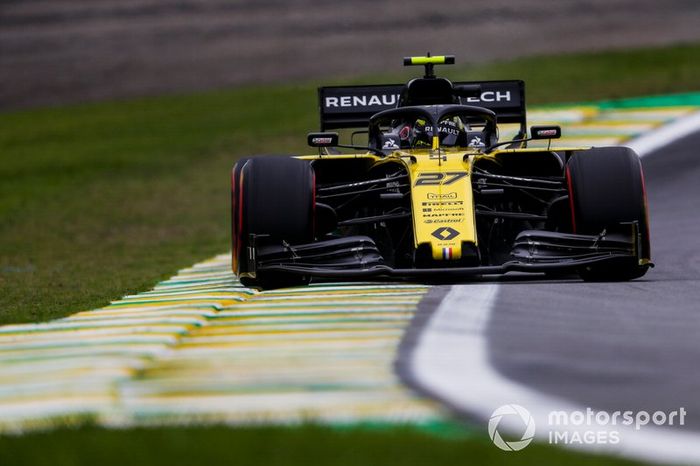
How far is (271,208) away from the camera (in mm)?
10391

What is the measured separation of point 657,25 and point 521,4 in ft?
16.8

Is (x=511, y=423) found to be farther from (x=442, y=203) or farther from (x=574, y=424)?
(x=442, y=203)

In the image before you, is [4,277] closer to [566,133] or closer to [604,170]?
[604,170]

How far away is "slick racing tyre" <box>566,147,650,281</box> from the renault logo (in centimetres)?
103

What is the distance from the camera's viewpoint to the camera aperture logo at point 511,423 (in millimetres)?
4711

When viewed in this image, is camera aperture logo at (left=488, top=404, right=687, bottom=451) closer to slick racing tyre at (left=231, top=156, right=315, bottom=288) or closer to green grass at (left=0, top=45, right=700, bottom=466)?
green grass at (left=0, top=45, right=700, bottom=466)

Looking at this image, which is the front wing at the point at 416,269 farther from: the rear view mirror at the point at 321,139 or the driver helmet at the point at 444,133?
the driver helmet at the point at 444,133

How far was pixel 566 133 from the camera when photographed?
23.9m

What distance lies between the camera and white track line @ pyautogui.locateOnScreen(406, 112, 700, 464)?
4.65 meters

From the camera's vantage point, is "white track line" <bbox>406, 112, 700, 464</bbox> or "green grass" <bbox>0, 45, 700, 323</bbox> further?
"green grass" <bbox>0, 45, 700, 323</bbox>

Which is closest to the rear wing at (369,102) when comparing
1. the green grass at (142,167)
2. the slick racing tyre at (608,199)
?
the green grass at (142,167)

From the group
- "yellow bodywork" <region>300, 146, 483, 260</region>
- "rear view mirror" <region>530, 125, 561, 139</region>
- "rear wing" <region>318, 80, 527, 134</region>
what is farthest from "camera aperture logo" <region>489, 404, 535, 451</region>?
"rear wing" <region>318, 80, 527, 134</region>

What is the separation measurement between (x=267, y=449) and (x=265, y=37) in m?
37.8

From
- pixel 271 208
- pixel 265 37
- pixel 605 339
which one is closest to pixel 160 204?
pixel 271 208
